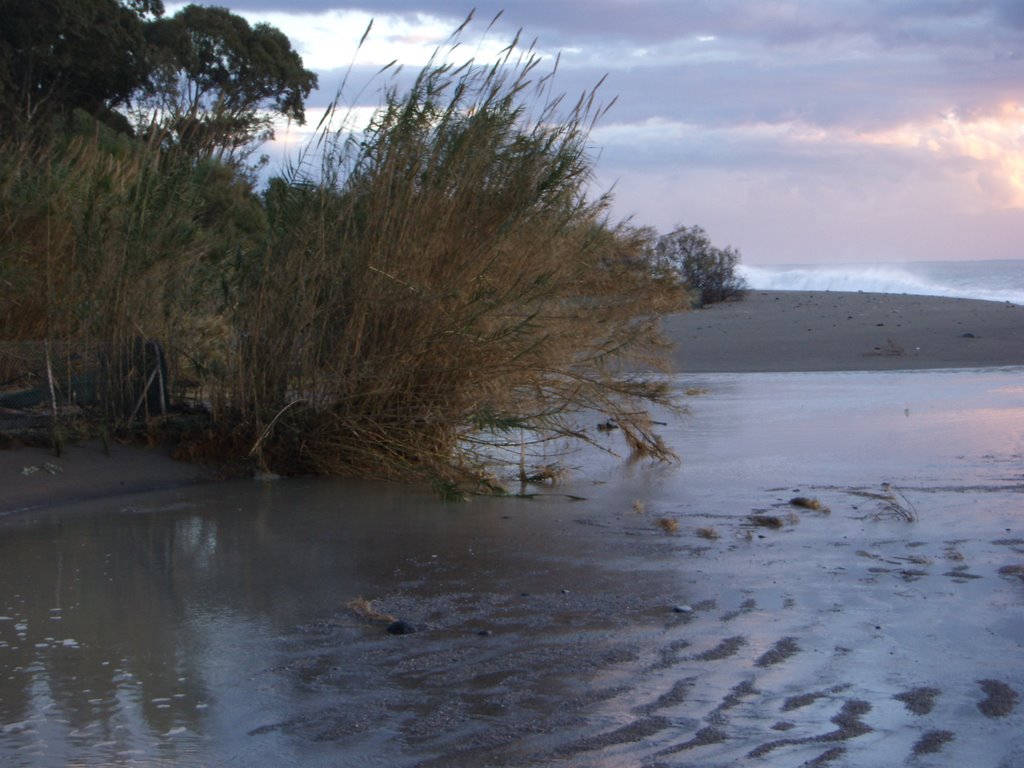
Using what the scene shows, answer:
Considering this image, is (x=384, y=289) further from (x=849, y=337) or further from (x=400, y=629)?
(x=849, y=337)

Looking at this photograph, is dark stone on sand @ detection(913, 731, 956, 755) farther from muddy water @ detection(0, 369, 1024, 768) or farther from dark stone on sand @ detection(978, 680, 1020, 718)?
dark stone on sand @ detection(978, 680, 1020, 718)

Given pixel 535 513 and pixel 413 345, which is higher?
pixel 413 345

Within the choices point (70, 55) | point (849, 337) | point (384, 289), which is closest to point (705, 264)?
point (849, 337)

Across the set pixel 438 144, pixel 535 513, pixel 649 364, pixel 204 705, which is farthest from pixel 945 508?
pixel 204 705

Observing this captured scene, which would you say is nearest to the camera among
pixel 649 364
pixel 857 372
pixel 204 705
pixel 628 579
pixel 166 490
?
pixel 204 705

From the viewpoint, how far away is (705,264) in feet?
89.6

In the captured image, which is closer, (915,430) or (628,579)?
(628,579)

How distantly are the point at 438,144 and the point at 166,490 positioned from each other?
290cm

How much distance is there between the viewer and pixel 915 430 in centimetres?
974

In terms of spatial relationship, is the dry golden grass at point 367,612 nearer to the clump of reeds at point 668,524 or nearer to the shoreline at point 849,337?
the clump of reeds at point 668,524

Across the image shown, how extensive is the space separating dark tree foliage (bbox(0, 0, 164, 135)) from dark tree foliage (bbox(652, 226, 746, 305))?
12.6 m

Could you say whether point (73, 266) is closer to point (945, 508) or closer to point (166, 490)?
point (166, 490)

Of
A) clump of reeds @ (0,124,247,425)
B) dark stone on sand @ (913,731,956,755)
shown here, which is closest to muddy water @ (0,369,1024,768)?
dark stone on sand @ (913,731,956,755)

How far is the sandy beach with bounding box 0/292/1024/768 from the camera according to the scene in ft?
11.0
